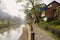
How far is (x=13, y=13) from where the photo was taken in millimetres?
1771

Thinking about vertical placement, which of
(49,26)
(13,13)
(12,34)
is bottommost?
(12,34)

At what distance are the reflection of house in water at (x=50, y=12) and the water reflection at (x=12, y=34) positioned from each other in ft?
1.21

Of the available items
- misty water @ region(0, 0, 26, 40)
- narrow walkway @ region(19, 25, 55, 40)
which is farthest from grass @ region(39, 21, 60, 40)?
misty water @ region(0, 0, 26, 40)

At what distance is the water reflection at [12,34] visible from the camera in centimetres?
181

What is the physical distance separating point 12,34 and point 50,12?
701 millimetres

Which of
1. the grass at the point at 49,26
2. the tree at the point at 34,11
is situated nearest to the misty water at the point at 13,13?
the tree at the point at 34,11

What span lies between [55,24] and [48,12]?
9.1 inches

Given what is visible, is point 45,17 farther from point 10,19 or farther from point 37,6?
point 10,19

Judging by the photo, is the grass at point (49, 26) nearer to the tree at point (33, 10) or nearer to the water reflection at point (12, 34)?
the tree at point (33, 10)

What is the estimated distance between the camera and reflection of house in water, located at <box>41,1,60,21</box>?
4.72 feet

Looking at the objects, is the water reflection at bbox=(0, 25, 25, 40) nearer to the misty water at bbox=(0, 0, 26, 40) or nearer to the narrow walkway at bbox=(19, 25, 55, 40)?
the misty water at bbox=(0, 0, 26, 40)

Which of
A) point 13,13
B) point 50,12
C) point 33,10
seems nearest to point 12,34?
point 13,13

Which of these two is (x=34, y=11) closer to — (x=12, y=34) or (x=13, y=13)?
(x=13, y=13)

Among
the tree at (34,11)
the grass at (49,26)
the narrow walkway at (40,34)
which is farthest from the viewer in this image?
the tree at (34,11)
